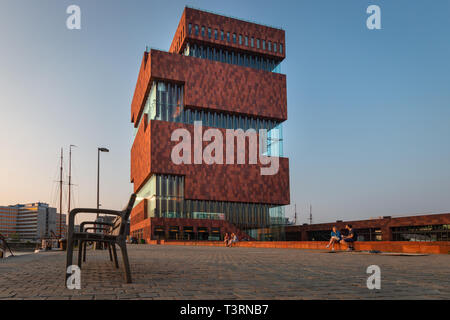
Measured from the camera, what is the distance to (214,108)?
221ft

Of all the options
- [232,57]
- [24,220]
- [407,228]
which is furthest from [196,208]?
[24,220]

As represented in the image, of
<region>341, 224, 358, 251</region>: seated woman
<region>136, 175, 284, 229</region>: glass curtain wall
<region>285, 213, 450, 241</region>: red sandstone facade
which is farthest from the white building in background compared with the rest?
<region>341, 224, 358, 251</region>: seated woman

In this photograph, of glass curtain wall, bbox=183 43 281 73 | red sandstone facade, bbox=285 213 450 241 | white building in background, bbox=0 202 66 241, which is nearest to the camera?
red sandstone facade, bbox=285 213 450 241

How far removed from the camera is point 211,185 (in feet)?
215

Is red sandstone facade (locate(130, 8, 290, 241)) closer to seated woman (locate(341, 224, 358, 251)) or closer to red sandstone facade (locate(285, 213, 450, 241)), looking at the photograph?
red sandstone facade (locate(285, 213, 450, 241))

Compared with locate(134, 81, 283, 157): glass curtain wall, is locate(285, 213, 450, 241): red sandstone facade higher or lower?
lower

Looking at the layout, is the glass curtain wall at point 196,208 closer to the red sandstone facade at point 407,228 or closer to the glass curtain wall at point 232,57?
the red sandstone facade at point 407,228

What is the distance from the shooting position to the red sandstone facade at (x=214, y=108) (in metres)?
63.5

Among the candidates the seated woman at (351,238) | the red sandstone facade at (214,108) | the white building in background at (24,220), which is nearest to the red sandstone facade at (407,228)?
the red sandstone facade at (214,108)

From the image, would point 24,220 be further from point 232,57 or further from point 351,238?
point 351,238

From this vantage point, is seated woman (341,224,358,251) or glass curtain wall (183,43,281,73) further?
glass curtain wall (183,43,281,73)

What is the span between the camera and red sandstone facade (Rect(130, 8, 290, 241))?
63.5 metres
